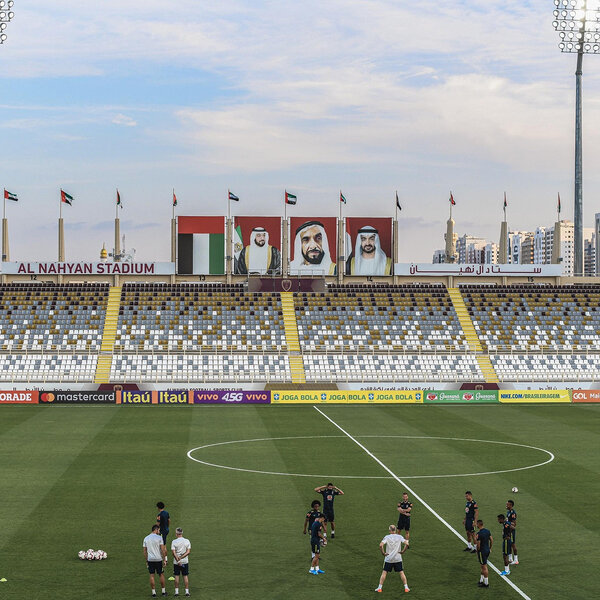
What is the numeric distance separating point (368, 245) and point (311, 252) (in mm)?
5671

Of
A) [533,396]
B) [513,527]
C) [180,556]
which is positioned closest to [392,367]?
[533,396]

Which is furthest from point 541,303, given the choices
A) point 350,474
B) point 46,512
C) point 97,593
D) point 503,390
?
point 97,593

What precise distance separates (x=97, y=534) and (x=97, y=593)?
5.33 m

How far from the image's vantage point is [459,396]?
2498 inches

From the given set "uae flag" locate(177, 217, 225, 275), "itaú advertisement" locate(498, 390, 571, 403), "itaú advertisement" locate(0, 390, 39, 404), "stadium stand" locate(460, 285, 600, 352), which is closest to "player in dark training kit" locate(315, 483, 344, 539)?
"itaú advertisement" locate(0, 390, 39, 404)

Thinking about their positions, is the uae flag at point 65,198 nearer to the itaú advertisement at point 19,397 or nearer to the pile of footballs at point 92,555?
the itaú advertisement at point 19,397

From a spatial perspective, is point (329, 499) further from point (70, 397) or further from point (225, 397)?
point (70, 397)

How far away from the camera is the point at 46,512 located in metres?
27.3

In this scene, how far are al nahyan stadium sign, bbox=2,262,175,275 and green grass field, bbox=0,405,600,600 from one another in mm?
34278

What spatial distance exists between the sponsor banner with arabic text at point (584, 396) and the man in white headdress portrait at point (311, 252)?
93.4ft

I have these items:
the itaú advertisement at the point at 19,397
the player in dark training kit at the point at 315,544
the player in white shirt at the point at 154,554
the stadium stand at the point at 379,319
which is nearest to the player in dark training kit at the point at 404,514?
the player in dark training kit at the point at 315,544

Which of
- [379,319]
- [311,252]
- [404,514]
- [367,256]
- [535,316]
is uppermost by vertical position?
[311,252]

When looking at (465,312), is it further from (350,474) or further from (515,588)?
(515,588)

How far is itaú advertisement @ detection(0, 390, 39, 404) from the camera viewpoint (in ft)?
197
